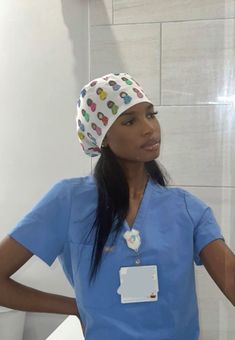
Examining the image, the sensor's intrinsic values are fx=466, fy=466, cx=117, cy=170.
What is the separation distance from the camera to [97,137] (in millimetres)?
881

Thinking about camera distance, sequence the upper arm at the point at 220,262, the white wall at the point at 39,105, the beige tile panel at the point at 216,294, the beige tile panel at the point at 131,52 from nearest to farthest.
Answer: the upper arm at the point at 220,262, the beige tile panel at the point at 216,294, the beige tile panel at the point at 131,52, the white wall at the point at 39,105

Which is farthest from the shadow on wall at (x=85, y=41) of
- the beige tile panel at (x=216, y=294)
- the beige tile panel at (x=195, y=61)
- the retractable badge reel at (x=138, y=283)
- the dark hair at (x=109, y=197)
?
the retractable badge reel at (x=138, y=283)

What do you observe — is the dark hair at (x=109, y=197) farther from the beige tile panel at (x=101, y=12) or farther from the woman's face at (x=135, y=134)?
the beige tile panel at (x=101, y=12)

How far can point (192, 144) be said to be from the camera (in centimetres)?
138

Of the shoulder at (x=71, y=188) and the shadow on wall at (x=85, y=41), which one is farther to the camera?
the shadow on wall at (x=85, y=41)

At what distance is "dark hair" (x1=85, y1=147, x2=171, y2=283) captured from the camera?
2.70ft

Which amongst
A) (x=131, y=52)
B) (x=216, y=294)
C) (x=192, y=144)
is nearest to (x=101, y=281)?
(x=216, y=294)

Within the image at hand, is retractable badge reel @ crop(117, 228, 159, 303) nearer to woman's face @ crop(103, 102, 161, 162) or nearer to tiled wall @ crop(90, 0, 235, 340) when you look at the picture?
woman's face @ crop(103, 102, 161, 162)

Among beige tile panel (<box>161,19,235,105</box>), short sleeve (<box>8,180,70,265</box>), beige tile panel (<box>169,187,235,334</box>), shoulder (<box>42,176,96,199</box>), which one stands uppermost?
beige tile panel (<box>161,19,235,105</box>)

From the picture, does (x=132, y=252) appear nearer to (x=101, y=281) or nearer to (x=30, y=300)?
(x=101, y=281)

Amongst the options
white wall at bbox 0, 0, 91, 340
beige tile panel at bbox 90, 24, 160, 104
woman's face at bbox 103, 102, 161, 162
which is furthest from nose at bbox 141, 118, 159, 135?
white wall at bbox 0, 0, 91, 340

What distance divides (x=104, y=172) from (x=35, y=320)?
93 cm

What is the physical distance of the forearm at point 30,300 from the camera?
0.87 meters

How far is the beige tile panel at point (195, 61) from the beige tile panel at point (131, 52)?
0.03 m
